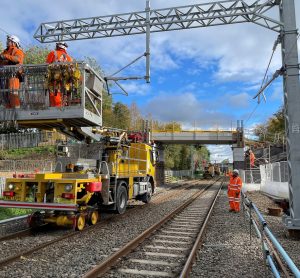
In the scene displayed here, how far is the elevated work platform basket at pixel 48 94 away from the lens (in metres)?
9.05

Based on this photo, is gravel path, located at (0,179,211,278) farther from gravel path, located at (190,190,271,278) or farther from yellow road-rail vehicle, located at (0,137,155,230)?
gravel path, located at (190,190,271,278)

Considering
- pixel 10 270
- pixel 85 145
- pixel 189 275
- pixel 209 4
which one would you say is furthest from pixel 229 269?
pixel 209 4

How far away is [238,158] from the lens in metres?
38.0

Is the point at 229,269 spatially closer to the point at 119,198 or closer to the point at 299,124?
the point at 299,124

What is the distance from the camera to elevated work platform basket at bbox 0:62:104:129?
356 inches

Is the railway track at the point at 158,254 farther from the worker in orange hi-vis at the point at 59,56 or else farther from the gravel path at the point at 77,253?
the worker in orange hi-vis at the point at 59,56

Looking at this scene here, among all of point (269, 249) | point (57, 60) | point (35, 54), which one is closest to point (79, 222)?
point (57, 60)

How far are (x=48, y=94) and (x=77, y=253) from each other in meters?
3.96

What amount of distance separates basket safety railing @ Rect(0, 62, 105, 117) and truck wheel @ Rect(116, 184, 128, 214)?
144 inches

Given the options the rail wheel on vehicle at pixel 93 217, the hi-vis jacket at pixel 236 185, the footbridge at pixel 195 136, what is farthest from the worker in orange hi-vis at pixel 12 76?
the footbridge at pixel 195 136

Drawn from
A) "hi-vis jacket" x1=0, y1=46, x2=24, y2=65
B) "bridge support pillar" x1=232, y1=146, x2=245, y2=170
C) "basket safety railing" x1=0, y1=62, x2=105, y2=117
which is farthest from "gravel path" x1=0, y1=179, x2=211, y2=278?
"bridge support pillar" x1=232, y1=146, x2=245, y2=170

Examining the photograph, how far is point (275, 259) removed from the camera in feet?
22.8

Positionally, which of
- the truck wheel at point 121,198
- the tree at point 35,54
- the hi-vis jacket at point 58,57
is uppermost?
the tree at point 35,54

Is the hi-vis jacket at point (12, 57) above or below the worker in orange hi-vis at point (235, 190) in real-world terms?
above
